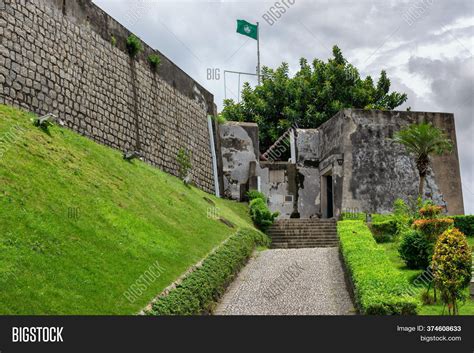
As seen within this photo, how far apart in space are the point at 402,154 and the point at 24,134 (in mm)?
18242

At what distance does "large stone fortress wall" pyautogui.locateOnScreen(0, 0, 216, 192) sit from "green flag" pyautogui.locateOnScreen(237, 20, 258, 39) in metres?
7.58

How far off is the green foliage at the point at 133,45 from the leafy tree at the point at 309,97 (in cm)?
1719

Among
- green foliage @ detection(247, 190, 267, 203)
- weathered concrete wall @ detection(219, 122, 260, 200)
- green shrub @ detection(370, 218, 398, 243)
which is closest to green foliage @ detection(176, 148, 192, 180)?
green foliage @ detection(247, 190, 267, 203)

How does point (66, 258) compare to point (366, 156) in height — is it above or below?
below

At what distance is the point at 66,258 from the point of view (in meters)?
9.27

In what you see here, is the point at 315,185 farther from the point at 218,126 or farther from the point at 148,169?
the point at 148,169

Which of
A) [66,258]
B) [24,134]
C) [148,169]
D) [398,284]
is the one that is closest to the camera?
[66,258]

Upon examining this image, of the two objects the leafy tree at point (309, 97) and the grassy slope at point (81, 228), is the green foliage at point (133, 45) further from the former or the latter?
the leafy tree at point (309, 97)

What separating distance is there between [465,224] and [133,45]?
13120mm

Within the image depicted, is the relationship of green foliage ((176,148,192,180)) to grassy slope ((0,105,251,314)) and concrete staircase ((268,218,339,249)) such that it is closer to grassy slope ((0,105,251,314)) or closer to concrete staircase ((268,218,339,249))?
concrete staircase ((268,218,339,249))

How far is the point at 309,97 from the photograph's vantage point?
38031 mm

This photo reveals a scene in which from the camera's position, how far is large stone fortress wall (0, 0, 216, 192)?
14836 millimetres
